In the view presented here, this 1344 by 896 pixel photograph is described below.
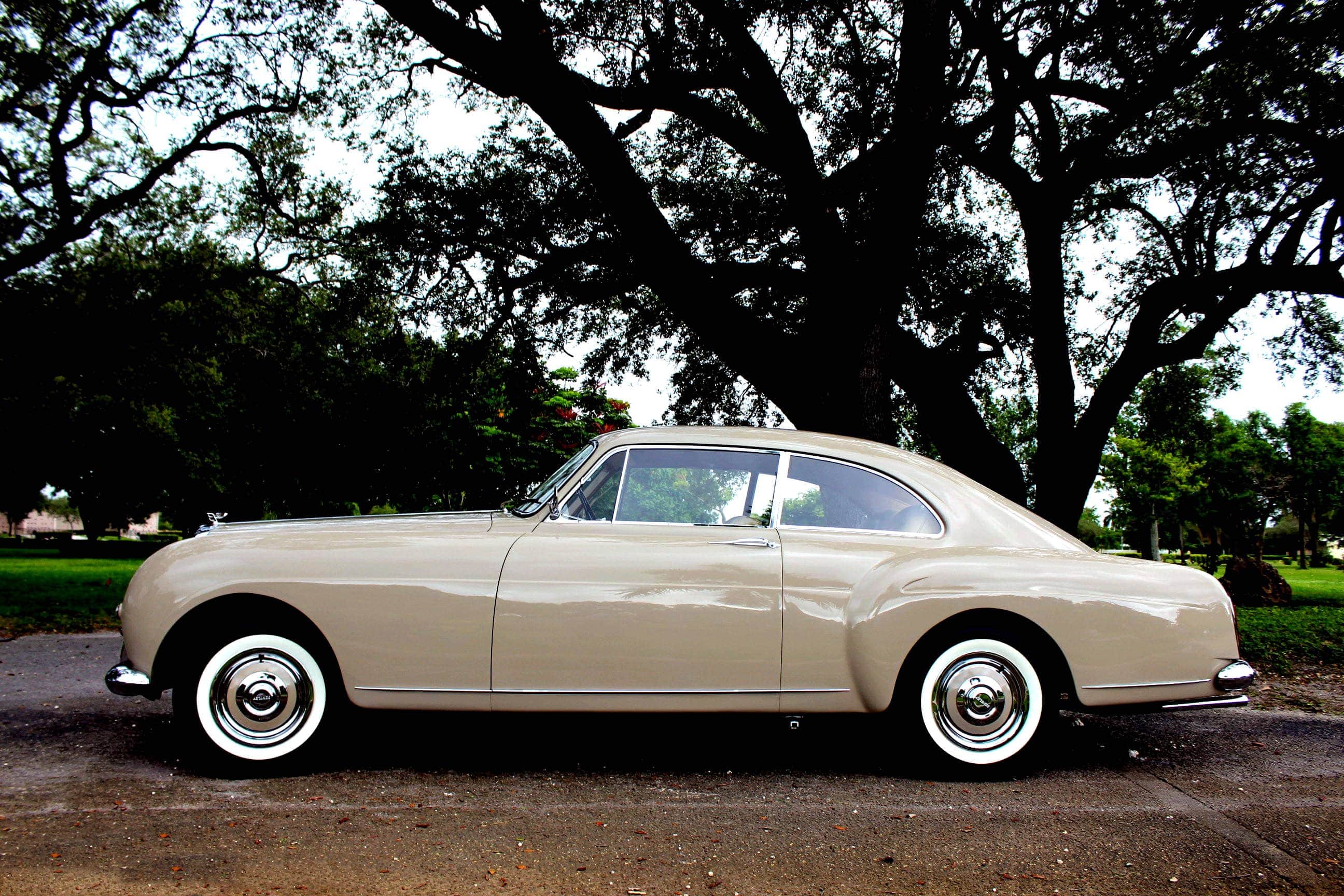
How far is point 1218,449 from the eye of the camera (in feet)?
133

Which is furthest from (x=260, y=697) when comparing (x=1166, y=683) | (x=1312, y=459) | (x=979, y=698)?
(x=1312, y=459)

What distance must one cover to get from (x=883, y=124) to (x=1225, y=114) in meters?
4.31

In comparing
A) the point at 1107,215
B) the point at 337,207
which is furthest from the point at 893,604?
the point at 337,207

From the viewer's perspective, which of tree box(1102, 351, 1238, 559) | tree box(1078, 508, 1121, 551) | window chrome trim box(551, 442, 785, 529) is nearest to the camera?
window chrome trim box(551, 442, 785, 529)

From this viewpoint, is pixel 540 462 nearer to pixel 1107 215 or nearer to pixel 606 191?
pixel 1107 215

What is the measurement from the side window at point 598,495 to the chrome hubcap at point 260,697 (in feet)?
4.71

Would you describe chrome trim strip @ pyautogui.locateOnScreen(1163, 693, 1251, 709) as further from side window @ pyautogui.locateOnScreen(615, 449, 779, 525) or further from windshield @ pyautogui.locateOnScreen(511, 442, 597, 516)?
windshield @ pyautogui.locateOnScreen(511, 442, 597, 516)

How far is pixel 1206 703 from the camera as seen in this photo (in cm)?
394

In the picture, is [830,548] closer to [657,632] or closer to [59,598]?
[657,632]

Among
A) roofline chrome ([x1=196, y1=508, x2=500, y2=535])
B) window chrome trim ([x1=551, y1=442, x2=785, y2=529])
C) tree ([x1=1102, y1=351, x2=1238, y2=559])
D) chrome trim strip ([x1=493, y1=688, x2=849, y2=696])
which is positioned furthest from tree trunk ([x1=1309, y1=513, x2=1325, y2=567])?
roofline chrome ([x1=196, y1=508, x2=500, y2=535])

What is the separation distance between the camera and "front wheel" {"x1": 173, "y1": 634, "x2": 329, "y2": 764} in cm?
387

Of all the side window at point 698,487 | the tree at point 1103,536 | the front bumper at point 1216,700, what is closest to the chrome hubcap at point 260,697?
the side window at point 698,487

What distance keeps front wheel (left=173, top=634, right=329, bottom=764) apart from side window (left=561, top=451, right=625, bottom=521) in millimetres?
1363

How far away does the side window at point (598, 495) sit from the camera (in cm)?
418
